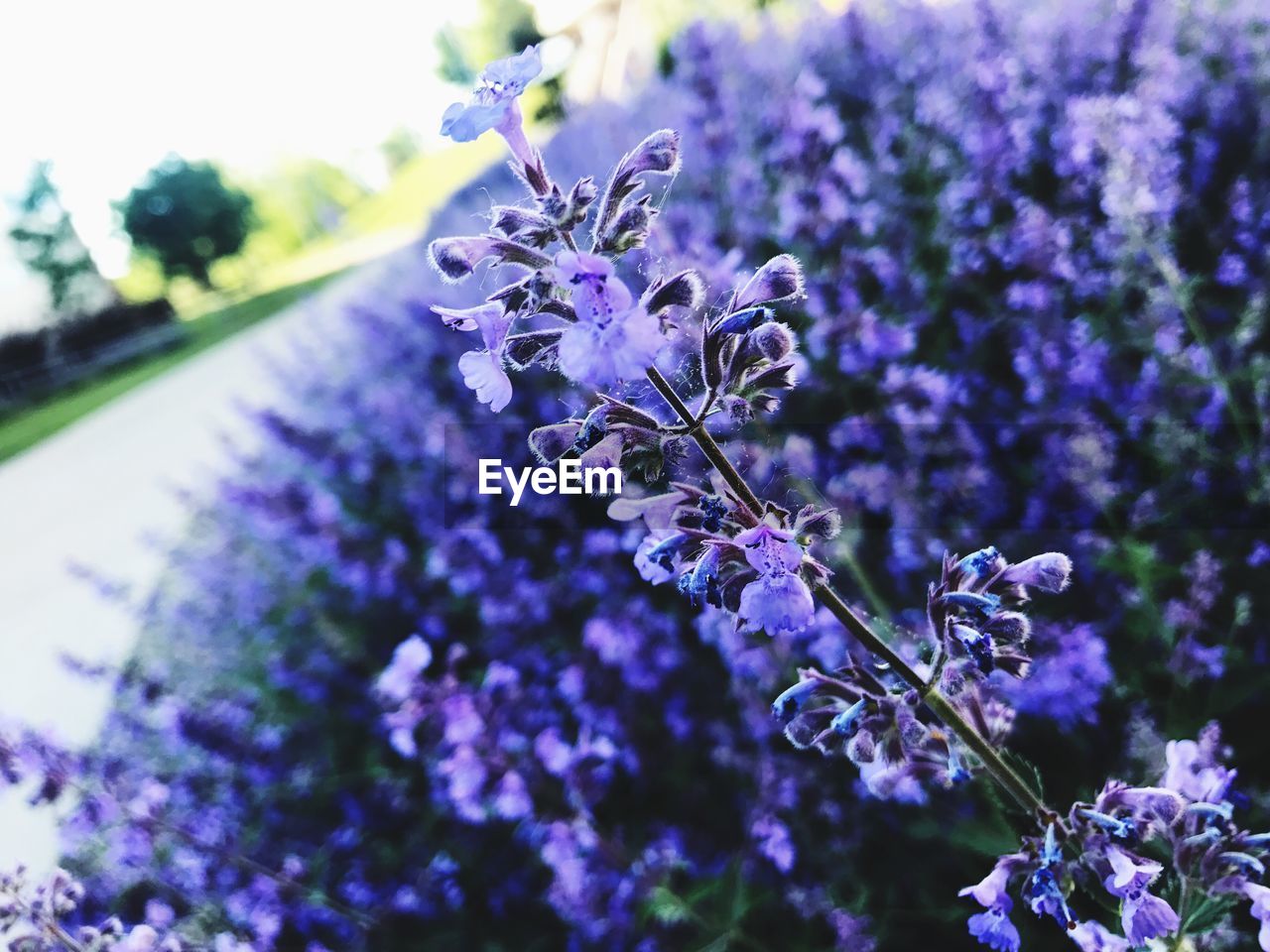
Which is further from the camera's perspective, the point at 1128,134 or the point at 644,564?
the point at 1128,134

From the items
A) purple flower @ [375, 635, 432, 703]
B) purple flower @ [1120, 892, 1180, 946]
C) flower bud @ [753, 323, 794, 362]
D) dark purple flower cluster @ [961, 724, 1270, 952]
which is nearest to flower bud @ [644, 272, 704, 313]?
flower bud @ [753, 323, 794, 362]

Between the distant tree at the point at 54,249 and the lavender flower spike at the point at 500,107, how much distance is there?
3418 cm

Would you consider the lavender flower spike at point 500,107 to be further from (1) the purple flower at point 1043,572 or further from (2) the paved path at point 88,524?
(2) the paved path at point 88,524

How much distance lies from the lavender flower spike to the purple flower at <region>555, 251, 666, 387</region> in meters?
0.29

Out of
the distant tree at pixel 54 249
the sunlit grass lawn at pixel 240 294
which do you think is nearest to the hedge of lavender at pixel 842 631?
the sunlit grass lawn at pixel 240 294

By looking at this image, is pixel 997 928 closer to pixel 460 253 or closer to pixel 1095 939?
pixel 1095 939

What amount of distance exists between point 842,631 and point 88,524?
11.7 metres

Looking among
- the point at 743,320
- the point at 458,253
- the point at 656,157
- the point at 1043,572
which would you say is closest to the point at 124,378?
the point at 458,253

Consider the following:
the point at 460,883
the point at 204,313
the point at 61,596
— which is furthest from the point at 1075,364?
the point at 204,313

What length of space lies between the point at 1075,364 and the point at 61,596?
10247 mm

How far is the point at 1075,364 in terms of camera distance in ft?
11.2

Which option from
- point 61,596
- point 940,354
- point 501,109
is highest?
point 61,596

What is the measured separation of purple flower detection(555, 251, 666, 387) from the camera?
1026mm

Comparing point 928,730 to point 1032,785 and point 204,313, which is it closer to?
point 1032,785
